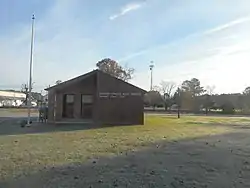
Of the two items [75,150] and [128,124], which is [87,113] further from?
[75,150]

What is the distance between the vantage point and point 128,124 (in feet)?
106

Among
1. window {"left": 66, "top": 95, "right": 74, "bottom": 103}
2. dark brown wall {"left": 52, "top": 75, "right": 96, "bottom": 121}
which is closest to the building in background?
window {"left": 66, "top": 95, "right": 74, "bottom": 103}

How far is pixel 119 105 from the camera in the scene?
1291 inches

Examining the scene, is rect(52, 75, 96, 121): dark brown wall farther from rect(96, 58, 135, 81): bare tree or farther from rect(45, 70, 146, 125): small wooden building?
rect(96, 58, 135, 81): bare tree

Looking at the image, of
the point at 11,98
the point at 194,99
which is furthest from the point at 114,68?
the point at 11,98

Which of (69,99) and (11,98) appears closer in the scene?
(69,99)

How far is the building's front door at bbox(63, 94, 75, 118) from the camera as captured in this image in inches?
1393

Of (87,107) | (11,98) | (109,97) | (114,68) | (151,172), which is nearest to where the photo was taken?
(151,172)

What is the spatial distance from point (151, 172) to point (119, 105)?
22983mm

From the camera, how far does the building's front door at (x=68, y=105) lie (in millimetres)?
35375

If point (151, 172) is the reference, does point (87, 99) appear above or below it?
above

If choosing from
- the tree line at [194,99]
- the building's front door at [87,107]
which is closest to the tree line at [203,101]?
the tree line at [194,99]

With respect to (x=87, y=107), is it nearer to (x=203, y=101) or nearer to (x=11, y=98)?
(x=203, y=101)

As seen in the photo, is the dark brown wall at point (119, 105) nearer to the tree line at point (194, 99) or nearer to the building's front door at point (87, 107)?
the building's front door at point (87, 107)
